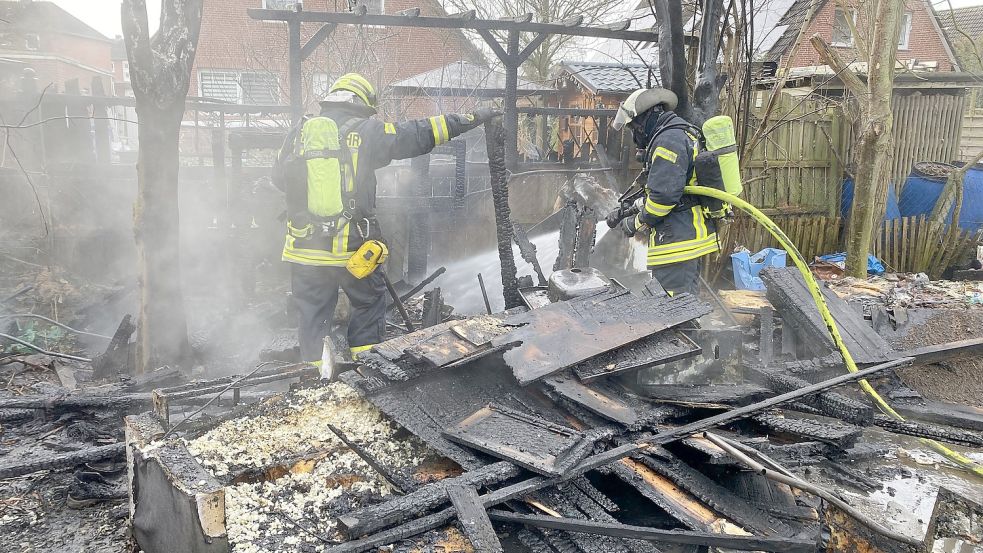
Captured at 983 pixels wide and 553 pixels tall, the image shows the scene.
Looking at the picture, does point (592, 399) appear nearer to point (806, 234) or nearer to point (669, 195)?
point (669, 195)

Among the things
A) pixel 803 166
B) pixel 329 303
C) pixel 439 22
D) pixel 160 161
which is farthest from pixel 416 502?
pixel 803 166

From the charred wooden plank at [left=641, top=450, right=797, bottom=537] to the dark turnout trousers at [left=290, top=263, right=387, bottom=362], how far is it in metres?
2.84

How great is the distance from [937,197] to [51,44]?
35620 millimetres

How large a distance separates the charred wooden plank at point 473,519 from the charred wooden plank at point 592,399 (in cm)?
92

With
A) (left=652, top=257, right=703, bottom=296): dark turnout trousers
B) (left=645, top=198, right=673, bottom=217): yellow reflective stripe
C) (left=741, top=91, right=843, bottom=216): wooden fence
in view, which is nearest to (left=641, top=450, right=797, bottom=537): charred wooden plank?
(left=652, top=257, right=703, bottom=296): dark turnout trousers

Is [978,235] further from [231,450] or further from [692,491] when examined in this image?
[231,450]

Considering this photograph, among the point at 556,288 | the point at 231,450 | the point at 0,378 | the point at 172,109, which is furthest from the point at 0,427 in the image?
the point at 556,288

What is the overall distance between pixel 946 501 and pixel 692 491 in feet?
3.63

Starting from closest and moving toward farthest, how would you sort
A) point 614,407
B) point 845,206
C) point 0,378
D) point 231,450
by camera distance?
point 231,450
point 614,407
point 0,378
point 845,206

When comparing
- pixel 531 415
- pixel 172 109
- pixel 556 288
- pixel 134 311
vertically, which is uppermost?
pixel 172 109

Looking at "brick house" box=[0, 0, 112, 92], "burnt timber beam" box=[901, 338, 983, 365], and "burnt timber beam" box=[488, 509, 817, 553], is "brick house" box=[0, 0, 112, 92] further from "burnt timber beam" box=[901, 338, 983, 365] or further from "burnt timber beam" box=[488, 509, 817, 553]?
"burnt timber beam" box=[901, 338, 983, 365]

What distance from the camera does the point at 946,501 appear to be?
290 centimetres

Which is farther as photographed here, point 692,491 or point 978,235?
point 978,235

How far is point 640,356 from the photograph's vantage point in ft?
12.9
